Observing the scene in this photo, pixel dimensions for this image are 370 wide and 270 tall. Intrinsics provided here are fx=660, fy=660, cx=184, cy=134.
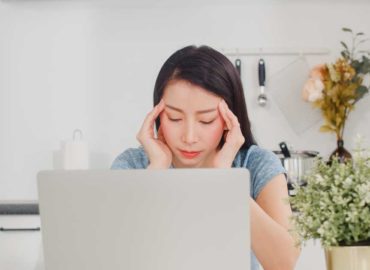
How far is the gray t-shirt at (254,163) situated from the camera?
5.18ft

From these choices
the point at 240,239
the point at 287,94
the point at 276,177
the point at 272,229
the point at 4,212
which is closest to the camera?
the point at 240,239

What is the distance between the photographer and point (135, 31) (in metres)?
2.94

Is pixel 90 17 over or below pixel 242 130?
over

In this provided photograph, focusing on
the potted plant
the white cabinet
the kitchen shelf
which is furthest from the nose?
the kitchen shelf

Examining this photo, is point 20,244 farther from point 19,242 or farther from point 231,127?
point 231,127

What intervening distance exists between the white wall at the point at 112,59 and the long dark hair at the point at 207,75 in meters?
1.28

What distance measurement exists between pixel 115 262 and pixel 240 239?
16 cm

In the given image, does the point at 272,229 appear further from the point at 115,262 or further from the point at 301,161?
the point at 301,161

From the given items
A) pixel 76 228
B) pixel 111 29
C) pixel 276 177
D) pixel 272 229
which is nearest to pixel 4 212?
pixel 111 29

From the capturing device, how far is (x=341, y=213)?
901mm

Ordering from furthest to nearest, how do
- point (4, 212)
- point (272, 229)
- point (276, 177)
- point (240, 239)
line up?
point (4, 212) < point (276, 177) < point (272, 229) < point (240, 239)

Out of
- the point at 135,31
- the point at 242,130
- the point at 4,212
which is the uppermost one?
the point at 135,31

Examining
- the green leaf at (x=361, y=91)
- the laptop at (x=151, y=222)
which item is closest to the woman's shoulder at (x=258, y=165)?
the laptop at (x=151, y=222)

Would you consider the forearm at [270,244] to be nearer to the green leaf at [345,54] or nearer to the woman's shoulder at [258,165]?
the woman's shoulder at [258,165]
